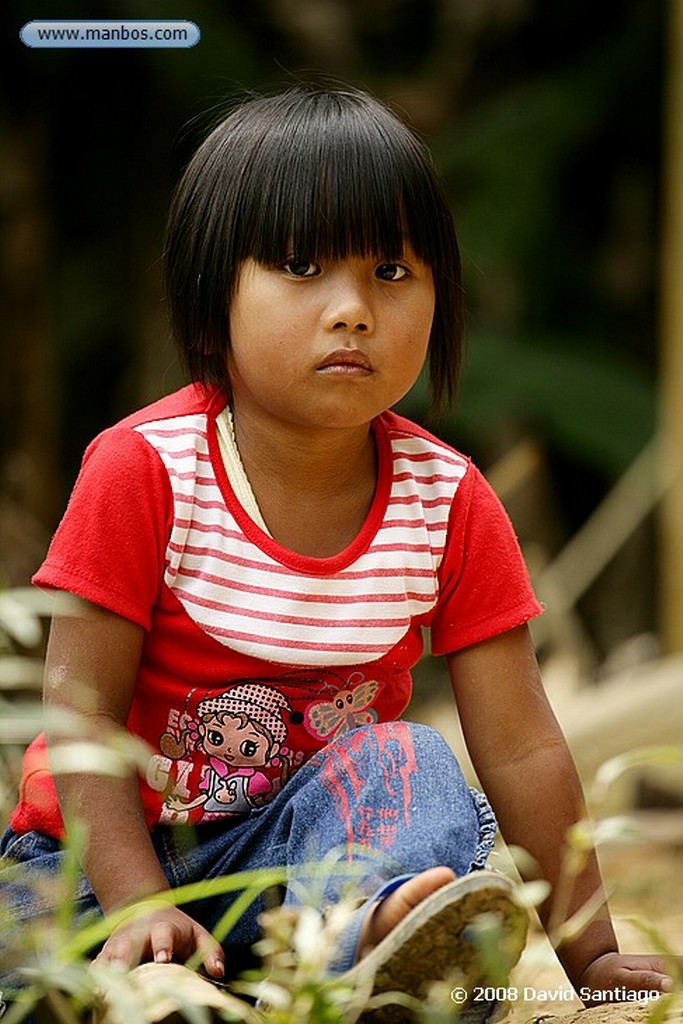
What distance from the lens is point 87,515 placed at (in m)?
1.49

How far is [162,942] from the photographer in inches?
52.2

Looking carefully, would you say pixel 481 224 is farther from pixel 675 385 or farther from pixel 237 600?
pixel 237 600

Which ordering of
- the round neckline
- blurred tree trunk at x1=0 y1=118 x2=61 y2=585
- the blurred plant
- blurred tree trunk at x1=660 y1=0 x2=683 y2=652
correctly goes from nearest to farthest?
1. the blurred plant
2. the round neckline
3. blurred tree trunk at x1=660 y1=0 x2=683 y2=652
4. blurred tree trunk at x1=0 y1=118 x2=61 y2=585

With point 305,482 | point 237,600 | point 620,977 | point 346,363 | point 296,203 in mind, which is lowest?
point 620,977

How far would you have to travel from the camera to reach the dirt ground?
143cm

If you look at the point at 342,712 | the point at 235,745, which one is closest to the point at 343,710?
the point at 342,712

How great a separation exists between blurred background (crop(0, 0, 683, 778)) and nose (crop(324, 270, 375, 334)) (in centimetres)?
294

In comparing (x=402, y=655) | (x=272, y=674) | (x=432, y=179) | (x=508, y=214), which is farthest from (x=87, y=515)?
(x=508, y=214)

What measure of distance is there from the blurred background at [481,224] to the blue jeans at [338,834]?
111 inches

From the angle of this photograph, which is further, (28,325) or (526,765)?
(28,325)

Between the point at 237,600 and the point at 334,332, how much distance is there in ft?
0.86

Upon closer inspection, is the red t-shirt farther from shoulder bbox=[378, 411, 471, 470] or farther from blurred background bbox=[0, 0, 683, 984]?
blurred background bbox=[0, 0, 683, 984]
